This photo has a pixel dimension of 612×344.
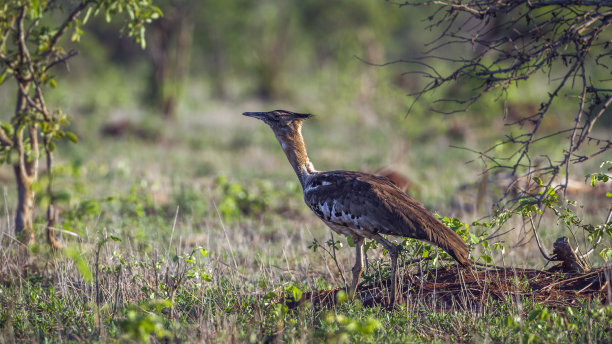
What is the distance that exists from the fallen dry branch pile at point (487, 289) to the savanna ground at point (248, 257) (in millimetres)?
16

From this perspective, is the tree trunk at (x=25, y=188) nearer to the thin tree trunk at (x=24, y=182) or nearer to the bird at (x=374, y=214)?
the thin tree trunk at (x=24, y=182)

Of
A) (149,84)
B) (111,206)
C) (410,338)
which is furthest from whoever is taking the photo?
(149,84)

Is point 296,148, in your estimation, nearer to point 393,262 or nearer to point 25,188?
point 393,262

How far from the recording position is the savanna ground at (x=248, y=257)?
11.7 ft

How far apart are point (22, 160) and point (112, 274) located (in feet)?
4.97

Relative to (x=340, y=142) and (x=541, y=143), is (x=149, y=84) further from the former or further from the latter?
(x=541, y=143)

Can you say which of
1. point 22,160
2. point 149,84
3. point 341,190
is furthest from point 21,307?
point 149,84

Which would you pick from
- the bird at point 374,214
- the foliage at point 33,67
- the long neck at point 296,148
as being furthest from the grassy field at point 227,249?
the long neck at point 296,148

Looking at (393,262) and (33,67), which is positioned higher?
(33,67)

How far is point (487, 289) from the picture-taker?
420cm

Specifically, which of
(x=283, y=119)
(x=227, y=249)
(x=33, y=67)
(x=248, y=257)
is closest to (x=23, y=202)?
(x=33, y=67)

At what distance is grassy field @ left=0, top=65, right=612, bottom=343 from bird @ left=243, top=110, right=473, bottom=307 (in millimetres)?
278

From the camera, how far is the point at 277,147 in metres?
12.9

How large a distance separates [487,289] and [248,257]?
88.3 inches
